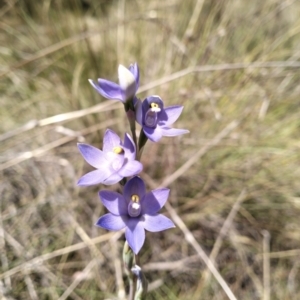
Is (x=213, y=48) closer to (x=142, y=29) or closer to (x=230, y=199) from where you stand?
(x=142, y=29)

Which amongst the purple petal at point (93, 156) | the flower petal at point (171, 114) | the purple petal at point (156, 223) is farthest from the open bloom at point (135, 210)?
the flower petal at point (171, 114)

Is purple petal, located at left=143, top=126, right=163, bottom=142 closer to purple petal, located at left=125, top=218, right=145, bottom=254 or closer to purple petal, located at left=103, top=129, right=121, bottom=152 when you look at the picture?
purple petal, located at left=103, top=129, right=121, bottom=152

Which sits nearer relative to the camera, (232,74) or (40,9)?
(232,74)

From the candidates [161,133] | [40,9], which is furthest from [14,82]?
[161,133]

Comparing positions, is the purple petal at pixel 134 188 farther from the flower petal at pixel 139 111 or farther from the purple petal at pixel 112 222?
the flower petal at pixel 139 111

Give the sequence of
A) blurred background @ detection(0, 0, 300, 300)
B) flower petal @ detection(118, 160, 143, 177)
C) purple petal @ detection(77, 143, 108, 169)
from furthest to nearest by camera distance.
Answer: blurred background @ detection(0, 0, 300, 300) < purple petal @ detection(77, 143, 108, 169) < flower petal @ detection(118, 160, 143, 177)

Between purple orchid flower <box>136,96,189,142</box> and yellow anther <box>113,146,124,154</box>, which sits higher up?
purple orchid flower <box>136,96,189,142</box>

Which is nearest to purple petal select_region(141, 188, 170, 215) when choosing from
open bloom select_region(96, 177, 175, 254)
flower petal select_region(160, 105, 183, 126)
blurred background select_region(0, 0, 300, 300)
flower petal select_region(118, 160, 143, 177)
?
open bloom select_region(96, 177, 175, 254)

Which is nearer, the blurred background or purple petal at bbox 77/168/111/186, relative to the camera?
purple petal at bbox 77/168/111/186
